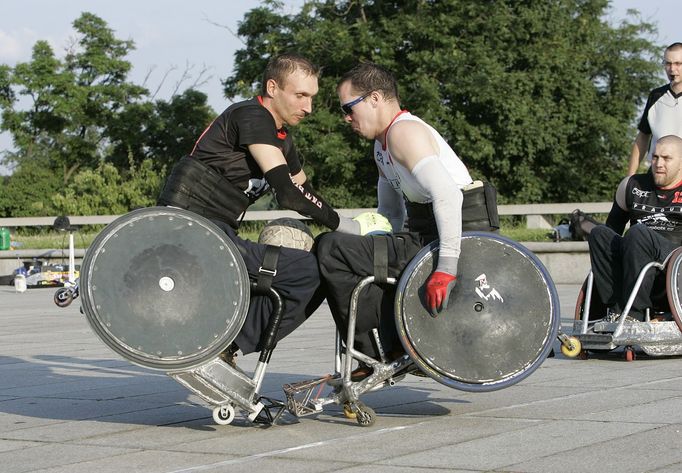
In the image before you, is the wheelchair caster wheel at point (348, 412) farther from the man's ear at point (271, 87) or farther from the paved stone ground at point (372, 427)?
the man's ear at point (271, 87)

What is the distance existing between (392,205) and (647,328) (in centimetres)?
291

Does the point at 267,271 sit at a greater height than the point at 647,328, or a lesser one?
greater

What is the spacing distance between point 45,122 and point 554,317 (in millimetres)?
50289

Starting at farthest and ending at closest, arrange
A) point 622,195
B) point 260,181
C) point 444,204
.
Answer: point 622,195, point 260,181, point 444,204

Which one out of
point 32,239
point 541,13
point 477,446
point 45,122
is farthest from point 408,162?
point 45,122

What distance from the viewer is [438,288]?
17.7 ft

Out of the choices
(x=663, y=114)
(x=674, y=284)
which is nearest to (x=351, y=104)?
(x=674, y=284)

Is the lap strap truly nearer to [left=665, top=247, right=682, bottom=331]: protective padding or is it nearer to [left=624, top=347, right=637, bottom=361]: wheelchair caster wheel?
[left=665, top=247, right=682, bottom=331]: protective padding

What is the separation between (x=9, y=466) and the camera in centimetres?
485

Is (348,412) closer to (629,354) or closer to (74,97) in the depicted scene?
(629,354)

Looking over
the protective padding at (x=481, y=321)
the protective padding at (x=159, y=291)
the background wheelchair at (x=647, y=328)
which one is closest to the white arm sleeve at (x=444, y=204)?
the protective padding at (x=481, y=321)

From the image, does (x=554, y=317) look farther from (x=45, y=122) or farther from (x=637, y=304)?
(x=45, y=122)

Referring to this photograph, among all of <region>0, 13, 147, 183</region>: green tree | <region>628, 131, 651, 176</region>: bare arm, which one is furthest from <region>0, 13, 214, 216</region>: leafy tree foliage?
<region>628, 131, 651, 176</region>: bare arm

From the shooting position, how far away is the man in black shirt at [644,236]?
8.48 meters
